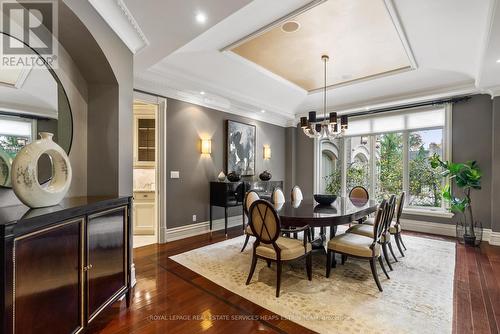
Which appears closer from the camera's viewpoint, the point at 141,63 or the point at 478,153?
the point at 141,63

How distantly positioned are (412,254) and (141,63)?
4.59 metres

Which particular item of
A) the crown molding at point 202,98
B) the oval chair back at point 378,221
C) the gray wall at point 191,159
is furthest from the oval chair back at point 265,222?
the crown molding at point 202,98

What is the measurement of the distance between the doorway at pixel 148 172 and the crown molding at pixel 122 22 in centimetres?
132

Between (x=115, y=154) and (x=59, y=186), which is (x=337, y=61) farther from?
(x=59, y=186)

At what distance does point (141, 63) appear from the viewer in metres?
3.21

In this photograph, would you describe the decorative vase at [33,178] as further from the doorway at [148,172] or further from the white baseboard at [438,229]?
the white baseboard at [438,229]

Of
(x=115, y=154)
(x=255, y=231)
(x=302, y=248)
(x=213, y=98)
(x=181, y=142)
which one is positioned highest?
(x=213, y=98)

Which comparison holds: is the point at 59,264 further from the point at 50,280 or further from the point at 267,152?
the point at 267,152

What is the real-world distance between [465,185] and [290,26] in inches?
155

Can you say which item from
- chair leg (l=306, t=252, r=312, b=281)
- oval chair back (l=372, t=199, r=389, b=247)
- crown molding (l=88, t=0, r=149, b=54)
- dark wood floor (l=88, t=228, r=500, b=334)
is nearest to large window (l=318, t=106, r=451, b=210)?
dark wood floor (l=88, t=228, r=500, b=334)

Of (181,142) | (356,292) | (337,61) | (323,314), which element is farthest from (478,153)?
(181,142)

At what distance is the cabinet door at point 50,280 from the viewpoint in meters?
1.25

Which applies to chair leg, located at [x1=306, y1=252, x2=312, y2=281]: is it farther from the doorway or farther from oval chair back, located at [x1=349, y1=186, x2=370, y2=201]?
the doorway

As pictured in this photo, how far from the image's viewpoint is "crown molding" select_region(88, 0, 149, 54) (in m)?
2.10
